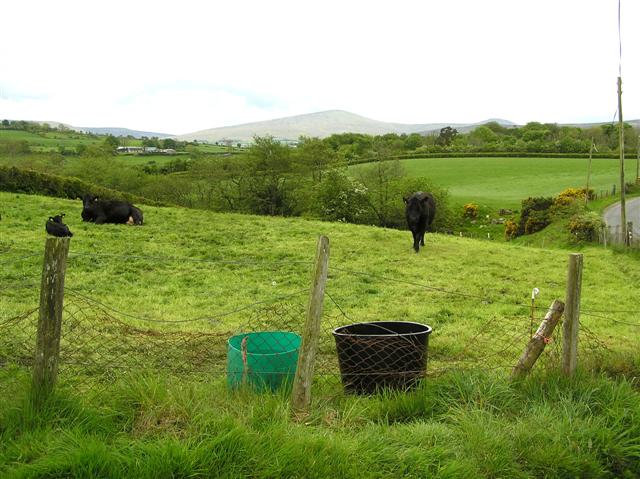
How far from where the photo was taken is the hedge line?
82.7ft

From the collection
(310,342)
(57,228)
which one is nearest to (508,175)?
(57,228)

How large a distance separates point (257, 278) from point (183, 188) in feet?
154

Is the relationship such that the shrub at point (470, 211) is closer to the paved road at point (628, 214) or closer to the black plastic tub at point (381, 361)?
the paved road at point (628, 214)

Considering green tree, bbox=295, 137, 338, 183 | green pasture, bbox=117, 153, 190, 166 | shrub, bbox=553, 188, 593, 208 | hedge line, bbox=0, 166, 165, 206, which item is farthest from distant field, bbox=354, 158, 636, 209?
hedge line, bbox=0, 166, 165, 206

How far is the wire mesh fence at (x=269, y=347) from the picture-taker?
A: 17.8 ft

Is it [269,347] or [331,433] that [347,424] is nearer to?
[331,433]

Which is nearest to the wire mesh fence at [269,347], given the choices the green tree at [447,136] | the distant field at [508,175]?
the distant field at [508,175]

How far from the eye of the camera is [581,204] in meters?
47.9

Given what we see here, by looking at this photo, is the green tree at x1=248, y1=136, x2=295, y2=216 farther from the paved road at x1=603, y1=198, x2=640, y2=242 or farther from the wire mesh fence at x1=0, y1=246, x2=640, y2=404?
the wire mesh fence at x1=0, y1=246, x2=640, y2=404

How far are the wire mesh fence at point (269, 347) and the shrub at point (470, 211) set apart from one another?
51274 mm

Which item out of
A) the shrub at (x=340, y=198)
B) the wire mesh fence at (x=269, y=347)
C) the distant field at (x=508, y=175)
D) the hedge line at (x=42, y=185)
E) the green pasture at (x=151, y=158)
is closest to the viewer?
the wire mesh fence at (x=269, y=347)

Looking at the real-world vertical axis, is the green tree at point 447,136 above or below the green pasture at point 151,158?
above

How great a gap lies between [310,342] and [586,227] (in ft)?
111

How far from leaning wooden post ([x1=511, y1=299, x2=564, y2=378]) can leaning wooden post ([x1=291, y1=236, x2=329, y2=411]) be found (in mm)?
2153
